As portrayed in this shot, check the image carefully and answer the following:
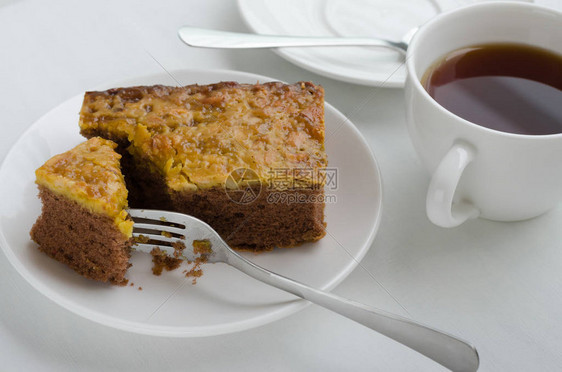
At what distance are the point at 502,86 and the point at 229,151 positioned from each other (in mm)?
987

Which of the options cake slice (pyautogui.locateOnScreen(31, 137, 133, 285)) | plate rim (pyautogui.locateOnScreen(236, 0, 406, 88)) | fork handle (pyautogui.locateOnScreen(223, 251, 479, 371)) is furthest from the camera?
plate rim (pyautogui.locateOnScreen(236, 0, 406, 88))

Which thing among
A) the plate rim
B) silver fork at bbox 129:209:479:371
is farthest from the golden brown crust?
Answer: the plate rim

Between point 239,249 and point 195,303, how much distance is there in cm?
31

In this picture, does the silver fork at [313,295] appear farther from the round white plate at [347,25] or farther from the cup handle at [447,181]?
the round white plate at [347,25]

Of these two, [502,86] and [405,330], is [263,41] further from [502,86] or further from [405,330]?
[405,330]

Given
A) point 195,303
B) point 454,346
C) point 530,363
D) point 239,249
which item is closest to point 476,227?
point 530,363

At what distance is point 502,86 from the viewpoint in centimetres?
200

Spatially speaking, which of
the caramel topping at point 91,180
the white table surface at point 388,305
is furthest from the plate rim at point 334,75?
the caramel topping at point 91,180

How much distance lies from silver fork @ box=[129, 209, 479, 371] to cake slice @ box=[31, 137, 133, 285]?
0.32 feet

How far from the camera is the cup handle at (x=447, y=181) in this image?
5.62ft

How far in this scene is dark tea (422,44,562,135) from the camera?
187cm

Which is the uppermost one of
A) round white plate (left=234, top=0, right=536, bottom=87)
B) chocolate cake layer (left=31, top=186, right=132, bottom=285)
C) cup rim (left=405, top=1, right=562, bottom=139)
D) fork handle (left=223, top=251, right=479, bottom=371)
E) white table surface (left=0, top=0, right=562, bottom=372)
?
cup rim (left=405, top=1, right=562, bottom=139)

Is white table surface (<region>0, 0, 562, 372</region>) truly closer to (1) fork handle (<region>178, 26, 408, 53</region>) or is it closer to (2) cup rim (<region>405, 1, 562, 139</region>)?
(1) fork handle (<region>178, 26, 408, 53</region>)

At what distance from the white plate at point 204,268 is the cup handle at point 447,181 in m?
0.25
